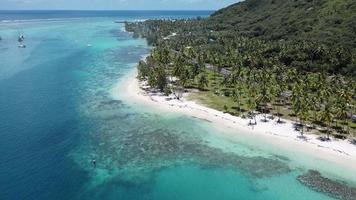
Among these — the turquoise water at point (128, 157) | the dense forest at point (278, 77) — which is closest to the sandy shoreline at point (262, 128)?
the turquoise water at point (128, 157)

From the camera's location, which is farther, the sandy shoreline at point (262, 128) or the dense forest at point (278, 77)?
the dense forest at point (278, 77)

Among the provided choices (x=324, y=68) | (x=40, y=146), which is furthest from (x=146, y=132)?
(x=324, y=68)

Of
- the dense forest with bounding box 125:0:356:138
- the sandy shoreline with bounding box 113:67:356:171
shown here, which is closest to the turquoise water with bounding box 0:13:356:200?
the sandy shoreline with bounding box 113:67:356:171

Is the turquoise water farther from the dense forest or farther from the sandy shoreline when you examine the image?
the dense forest

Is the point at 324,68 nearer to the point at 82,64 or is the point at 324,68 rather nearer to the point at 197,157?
the point at 197,157

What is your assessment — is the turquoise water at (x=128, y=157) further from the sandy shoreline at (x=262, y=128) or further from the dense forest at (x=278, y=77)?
the dense forest at (x=278, y=77)

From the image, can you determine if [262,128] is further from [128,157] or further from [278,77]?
[128,157]
